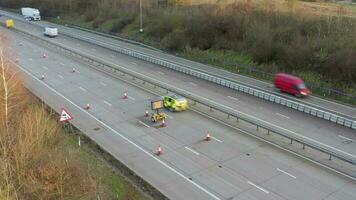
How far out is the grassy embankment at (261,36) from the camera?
42.9 metres

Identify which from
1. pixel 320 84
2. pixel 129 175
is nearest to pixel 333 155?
pixel 129 175

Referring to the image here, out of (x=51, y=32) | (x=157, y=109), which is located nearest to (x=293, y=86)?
(x=157, y=109)

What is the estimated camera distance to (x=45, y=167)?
1825cm

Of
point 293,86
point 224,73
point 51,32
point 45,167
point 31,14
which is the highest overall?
point 45,167

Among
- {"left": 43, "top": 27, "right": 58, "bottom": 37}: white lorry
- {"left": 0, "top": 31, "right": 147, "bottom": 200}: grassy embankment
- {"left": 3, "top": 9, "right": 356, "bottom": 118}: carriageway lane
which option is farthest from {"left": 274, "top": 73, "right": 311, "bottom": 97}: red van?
{"left": 43, "top": 27, "right": 58, "bottom": 37}: white lorry

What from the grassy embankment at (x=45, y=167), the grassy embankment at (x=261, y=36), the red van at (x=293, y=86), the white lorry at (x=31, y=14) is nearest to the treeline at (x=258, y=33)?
the grassy embankment at (x=261, y=36)

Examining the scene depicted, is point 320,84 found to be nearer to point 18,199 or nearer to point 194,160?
point 194,160

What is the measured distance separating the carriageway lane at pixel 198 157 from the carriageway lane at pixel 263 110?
431cm

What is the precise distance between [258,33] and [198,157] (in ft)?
104

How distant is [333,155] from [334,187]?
3191mm

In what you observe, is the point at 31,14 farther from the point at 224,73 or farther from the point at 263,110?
the point at 263,110

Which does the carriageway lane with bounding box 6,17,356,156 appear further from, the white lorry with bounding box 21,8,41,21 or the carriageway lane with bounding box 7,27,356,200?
the white lorry with bounding box 21,8,41,21

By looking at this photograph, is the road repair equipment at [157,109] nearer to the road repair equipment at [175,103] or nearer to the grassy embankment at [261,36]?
the road repair equipment at [175,103]

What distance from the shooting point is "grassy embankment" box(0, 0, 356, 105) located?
141 ft
